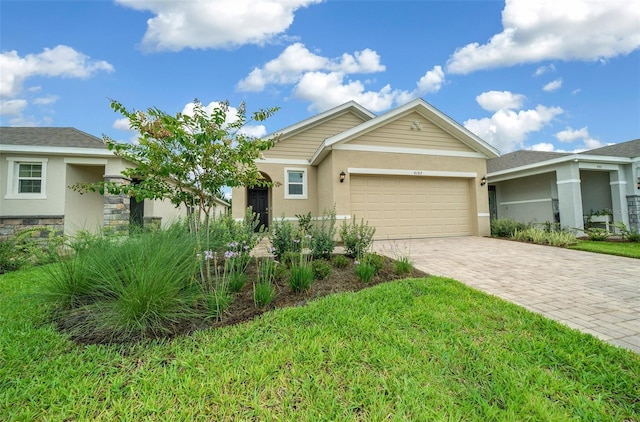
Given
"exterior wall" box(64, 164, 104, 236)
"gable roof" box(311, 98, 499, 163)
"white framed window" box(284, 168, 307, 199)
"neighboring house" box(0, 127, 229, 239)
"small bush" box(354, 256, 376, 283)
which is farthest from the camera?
"white framed window" box(284, 168, 307, 199)

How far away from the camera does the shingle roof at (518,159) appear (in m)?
14.0

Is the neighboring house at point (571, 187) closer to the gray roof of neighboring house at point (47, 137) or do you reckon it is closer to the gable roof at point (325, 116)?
the gable roof at point (325, 116)

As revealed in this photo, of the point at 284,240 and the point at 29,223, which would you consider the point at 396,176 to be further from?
the point at 29,223

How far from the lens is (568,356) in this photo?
89.4 inches

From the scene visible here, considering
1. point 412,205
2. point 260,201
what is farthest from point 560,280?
point 260,201

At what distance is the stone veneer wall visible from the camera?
9.28m

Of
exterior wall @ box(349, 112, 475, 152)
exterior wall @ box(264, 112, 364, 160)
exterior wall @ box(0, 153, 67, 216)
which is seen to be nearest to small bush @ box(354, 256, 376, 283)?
exterior wall @ box(349, 112, 475, 152)

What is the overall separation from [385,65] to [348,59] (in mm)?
1798

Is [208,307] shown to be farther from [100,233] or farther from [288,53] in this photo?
[288,53]

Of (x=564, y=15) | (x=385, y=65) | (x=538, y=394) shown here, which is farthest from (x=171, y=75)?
(x=564, y=15)

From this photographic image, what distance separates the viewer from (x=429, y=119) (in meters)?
10.6

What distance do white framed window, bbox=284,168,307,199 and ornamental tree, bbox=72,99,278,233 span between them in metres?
7.29

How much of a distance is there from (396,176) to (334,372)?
8833 mm

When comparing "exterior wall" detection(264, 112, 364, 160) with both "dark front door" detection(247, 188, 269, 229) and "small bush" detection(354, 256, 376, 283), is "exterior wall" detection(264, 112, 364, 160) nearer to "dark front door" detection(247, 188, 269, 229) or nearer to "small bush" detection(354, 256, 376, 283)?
"dark front door" detection(247, 188, 269, 229)
